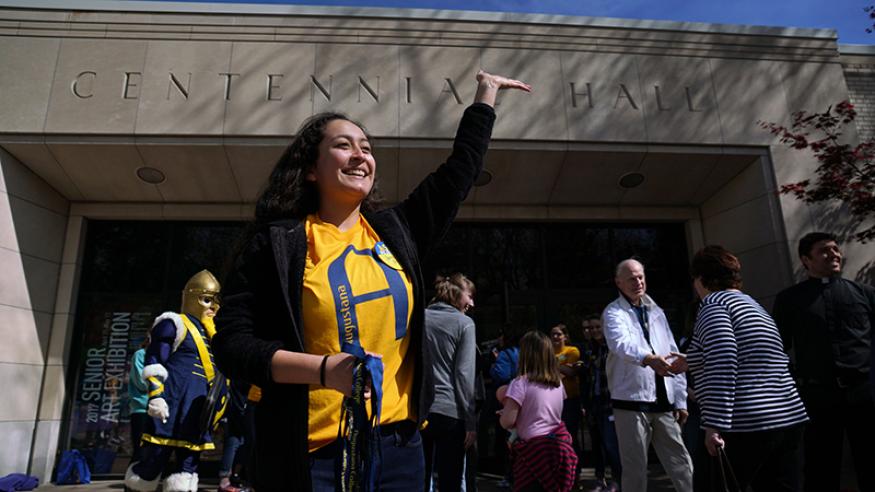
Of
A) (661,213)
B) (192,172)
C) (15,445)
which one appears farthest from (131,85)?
(661,213)

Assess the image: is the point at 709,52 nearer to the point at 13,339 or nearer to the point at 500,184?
the point at 500,184

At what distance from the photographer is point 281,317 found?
1.44 m

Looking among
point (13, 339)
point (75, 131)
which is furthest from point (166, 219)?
point (13, 339)

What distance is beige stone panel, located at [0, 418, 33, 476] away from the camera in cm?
716

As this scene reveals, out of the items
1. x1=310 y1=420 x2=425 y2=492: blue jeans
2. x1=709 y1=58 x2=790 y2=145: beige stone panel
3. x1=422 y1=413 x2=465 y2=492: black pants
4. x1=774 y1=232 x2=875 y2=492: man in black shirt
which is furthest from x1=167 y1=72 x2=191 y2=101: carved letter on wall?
x1=709 y1=58 x2=790 y2=145: beige stone panel

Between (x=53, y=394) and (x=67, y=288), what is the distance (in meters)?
1.53

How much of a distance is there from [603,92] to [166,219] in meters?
7.01

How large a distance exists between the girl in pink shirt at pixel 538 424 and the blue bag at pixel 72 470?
6.44m

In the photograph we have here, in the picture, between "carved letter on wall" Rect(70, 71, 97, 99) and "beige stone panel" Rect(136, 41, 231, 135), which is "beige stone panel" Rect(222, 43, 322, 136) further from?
"carved letter on wall" Rect(70, 71, 97, 99)

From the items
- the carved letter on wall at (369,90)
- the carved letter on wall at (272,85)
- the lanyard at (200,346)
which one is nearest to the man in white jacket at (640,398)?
the lanyard at (200,346)

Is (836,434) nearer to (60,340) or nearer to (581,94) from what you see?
(581,94)

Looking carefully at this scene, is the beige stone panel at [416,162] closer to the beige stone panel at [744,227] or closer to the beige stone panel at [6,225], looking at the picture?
the beige stone panel at [744,227]

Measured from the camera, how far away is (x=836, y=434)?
4293 millimetres

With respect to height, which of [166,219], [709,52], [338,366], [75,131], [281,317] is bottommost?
[338,366]
